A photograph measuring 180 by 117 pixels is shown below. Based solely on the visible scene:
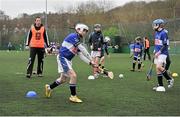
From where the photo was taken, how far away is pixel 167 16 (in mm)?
73938

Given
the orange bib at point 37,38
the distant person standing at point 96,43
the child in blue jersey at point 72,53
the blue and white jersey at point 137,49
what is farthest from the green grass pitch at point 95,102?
the blue and white jersey at point 137,49

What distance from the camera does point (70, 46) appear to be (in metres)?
10.6

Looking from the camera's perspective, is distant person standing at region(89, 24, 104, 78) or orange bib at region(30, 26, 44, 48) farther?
distant person standing at region(89, 24, 104, 78)

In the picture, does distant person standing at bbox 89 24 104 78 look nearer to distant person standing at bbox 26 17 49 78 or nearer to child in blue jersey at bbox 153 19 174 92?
distant person standing at bbox 26 17 49 78

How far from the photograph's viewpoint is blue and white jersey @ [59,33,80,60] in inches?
415

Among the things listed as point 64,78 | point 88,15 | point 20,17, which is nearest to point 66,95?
point 64,78

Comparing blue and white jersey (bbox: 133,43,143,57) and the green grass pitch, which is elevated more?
blue and white jersey (bbox: 133,43,143,57)

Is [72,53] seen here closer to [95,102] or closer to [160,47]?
[95,102]

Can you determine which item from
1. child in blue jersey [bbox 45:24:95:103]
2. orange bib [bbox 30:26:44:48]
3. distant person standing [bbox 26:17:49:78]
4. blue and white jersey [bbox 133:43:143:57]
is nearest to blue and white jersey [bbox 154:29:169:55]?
child in blue jersey [bbox 45:24:95:103]

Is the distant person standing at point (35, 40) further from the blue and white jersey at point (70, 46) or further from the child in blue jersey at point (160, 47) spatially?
the blue and white jersey at point (70, 46)

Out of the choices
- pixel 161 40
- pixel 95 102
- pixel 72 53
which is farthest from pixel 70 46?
pixel 161 40

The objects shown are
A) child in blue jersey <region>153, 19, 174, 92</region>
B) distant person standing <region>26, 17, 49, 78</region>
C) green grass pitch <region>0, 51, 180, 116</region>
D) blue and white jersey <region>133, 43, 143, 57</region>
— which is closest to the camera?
green grass pitch <region>0, 51, 180, 116</region>

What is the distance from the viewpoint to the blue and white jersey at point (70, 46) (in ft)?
34.6

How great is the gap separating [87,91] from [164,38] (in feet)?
8.78
